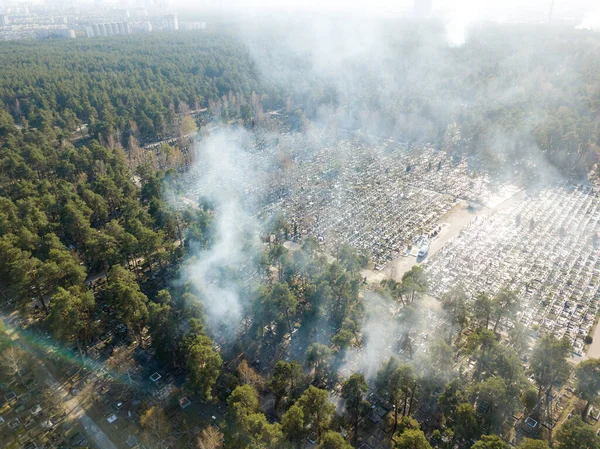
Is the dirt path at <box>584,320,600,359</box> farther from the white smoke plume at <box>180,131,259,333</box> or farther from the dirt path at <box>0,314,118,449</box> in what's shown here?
the dirt path at <box>0,314,118,449</box>

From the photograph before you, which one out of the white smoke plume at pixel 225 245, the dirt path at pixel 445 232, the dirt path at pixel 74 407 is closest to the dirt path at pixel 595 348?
the dirt path at pixel 445 232

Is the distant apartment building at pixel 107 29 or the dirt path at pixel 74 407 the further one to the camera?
the distant apartment building at pixel 107 29

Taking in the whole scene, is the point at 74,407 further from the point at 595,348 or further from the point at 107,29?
the point at 107,29

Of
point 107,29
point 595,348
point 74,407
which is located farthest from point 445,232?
point 107,29

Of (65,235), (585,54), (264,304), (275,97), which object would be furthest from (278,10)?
(264,304)

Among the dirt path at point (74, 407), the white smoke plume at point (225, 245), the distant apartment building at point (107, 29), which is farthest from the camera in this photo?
the distant apartment building at point (107, 29)

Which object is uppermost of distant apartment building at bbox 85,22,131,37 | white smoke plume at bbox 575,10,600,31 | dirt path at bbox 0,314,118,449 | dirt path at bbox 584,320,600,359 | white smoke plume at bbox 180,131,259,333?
white smoke plume at bbox 575,10,600,31

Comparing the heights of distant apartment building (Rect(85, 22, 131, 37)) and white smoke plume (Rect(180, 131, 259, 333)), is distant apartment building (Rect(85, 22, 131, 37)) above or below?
above

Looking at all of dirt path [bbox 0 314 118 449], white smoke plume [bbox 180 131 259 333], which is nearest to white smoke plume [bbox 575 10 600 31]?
white smoke plume [bbox 180 131 259 333]

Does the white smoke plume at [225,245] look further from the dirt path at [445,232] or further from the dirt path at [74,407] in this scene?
the dirt path at [445,232]
